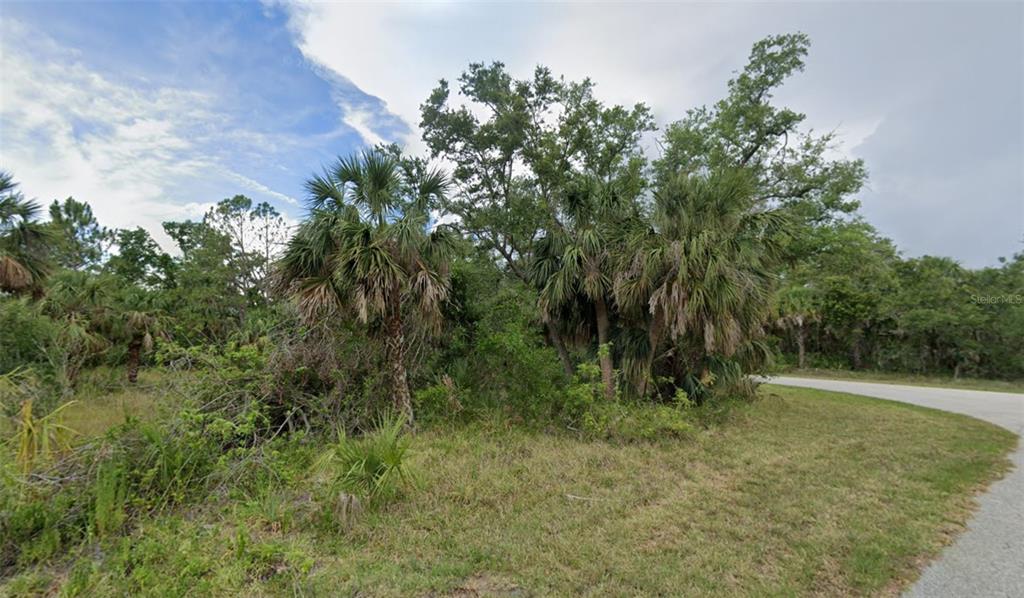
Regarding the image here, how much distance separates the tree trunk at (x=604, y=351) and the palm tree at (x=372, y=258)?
10.2 ft

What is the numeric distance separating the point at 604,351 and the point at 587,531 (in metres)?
3.83

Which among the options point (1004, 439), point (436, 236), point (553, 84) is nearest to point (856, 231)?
point (1004, 439)

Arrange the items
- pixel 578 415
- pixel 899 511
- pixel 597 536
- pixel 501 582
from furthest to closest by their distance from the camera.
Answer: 1. pixel 578 415
2. pixel 899 511
3. pixel 597 536
4. pixel 501 582

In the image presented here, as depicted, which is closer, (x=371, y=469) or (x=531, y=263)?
(x=371, y=469)

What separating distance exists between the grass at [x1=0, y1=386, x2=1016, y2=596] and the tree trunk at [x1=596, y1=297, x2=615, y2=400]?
1753 millimetres

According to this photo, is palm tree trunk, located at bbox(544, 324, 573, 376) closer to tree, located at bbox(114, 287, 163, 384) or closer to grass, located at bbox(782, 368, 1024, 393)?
tree, located at bbox(114, 287, 163, 384)

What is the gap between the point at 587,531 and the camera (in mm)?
3482

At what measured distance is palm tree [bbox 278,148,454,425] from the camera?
6445 mm

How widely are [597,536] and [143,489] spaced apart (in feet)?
15.1

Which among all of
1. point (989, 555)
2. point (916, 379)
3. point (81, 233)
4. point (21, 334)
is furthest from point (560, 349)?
point (81, 233)

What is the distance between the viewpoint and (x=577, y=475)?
4.82 metres

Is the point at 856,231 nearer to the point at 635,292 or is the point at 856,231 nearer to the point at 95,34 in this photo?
the point at 635,292

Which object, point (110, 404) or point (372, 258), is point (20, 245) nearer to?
point (110, 404)

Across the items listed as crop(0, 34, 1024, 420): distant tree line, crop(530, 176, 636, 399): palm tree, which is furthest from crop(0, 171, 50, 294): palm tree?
crop(530, 176, 636, 399): palm tree
